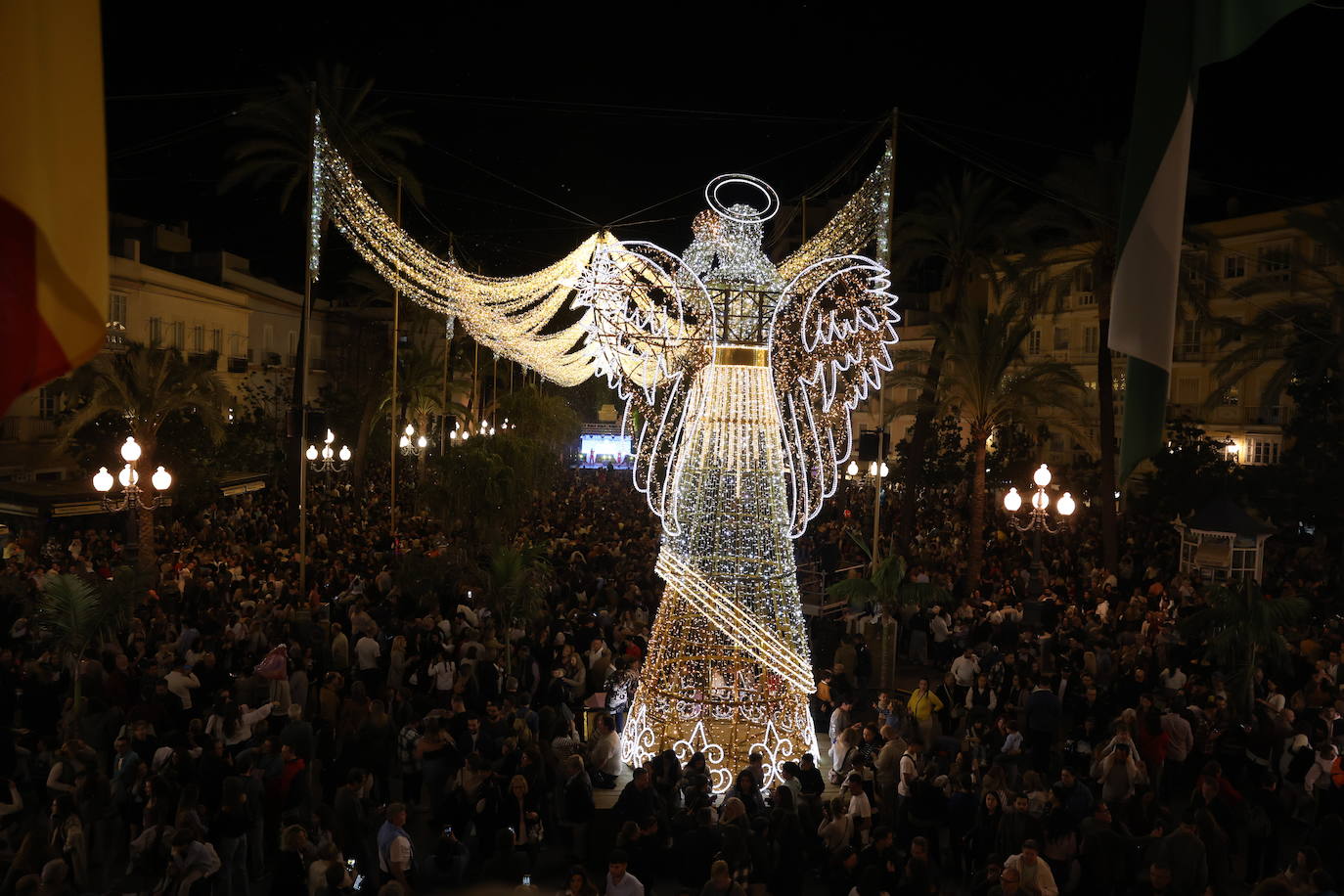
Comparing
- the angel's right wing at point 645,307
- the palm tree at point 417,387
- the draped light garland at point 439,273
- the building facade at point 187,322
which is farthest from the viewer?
the palm tree at point 417,387

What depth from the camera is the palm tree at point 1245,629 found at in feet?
45.5

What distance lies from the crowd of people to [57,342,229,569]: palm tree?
7.28 meters

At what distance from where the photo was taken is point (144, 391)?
80.0 feet

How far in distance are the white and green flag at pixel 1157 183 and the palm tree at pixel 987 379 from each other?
21032 mm

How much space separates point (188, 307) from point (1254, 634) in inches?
1561

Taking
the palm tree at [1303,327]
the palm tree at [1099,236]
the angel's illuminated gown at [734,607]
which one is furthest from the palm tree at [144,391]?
the palm tree at [1303,327]

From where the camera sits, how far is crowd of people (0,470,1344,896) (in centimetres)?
866

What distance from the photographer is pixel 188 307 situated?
43.7 meters

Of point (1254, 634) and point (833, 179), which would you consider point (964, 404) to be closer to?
point (833, 179)

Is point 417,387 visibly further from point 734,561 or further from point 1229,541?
point 734,561

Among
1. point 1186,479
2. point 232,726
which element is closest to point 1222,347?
point 1186,479

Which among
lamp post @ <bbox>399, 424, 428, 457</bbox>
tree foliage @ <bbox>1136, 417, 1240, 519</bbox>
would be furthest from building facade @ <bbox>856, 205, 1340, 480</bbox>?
lamp post @ <bbox>399, 424, 428, 457</bbox>

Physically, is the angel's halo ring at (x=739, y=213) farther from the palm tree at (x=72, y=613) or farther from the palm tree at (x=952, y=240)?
the palm tree at (x=952, y=240)

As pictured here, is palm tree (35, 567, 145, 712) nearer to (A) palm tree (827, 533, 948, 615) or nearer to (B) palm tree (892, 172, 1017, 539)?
(A) palm tree (827, 533, 948, 615)
